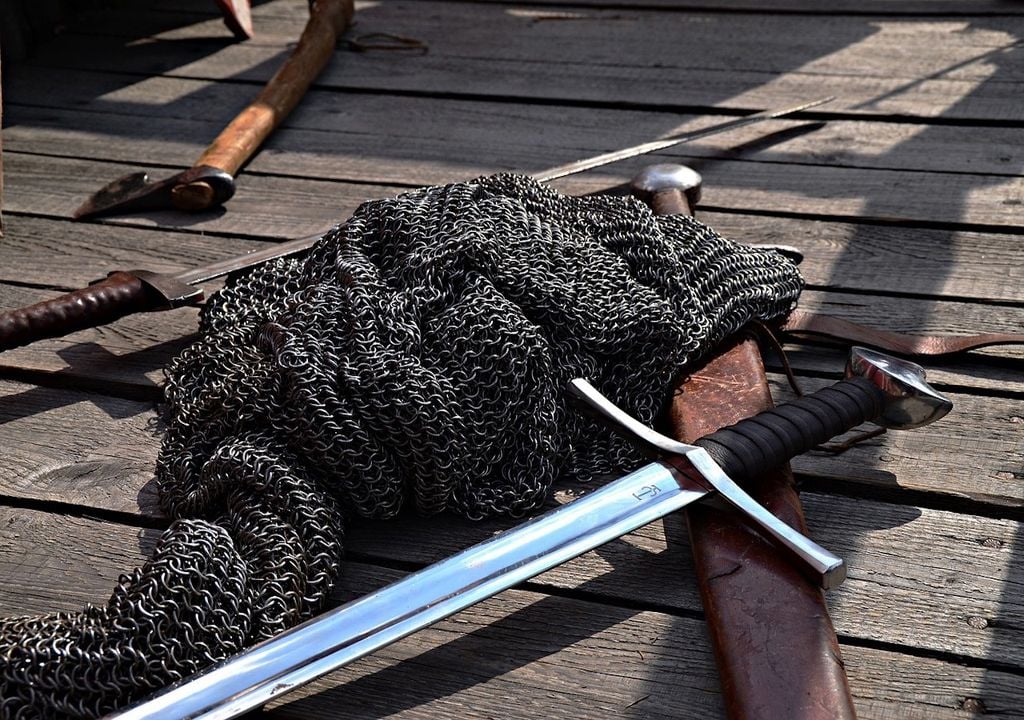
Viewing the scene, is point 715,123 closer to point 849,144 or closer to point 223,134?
point 849,144

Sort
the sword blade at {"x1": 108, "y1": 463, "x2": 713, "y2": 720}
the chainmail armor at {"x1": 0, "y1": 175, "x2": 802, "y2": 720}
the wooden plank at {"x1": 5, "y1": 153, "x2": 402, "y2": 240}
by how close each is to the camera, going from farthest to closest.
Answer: the wooden plank at {"x1": 5, "y1": 153, "x2": 402, "y2": 240} < the chainmail armor at {"x1": 0, "y1": 175, "x2": 802, "y2": 720} < the sword blade at {"x1": 108, "y1": 463, "x2": 713, "y2": 720}

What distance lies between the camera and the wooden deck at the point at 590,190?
1.68m

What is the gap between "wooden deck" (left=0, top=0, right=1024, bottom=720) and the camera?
5.51 ft

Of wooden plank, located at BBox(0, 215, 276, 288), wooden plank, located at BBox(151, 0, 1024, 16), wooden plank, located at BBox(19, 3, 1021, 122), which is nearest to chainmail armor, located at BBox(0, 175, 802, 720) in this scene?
wooden plank, located at BBox(0, 215, 276, 288)

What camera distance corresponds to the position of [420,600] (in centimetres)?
157

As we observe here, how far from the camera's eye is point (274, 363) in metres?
1.90

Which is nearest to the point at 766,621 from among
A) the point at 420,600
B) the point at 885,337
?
the point at 420,600

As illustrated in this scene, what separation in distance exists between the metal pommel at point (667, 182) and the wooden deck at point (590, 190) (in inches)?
7.8

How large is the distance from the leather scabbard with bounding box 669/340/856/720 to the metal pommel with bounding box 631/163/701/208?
0.99 m

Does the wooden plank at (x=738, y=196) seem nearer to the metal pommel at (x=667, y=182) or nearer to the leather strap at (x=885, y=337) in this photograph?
the metal pommel at (x=667, y=182)

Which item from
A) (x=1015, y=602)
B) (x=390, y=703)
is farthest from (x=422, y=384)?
(x=1015, y=602)

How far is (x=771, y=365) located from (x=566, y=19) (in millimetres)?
2328

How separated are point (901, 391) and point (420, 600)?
892 mm

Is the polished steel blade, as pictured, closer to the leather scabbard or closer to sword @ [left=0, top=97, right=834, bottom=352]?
sword @ [left=0, top=97, right=834, bottom=352]
